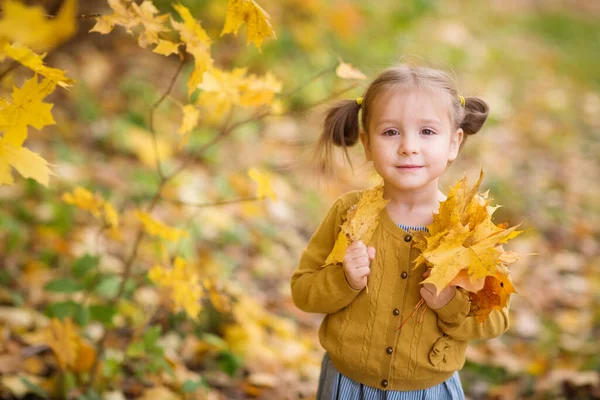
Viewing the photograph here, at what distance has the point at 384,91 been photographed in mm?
1563

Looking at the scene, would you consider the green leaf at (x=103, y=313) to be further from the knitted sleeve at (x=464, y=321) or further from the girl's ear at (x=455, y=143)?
the girl's ear at (x=455, y=143)

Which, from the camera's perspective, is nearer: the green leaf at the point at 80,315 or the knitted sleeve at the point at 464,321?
the knitted sleeve at the point at 464,321

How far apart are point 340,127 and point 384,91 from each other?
22cm

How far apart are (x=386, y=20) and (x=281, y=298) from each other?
4050 millimetres

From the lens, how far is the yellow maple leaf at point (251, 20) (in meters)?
1.57

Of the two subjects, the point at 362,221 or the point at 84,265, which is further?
the point at 84,265

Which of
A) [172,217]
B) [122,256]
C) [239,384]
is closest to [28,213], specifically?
[122,256]

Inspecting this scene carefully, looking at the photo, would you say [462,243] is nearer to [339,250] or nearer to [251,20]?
[339,250]

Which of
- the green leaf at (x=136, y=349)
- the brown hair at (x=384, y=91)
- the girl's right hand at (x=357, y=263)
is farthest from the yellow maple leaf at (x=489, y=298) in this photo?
the green leaf at (x=136, y=349)

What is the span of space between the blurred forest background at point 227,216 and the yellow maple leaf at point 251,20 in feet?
0.53

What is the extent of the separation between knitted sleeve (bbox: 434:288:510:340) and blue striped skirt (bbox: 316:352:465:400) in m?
0.19

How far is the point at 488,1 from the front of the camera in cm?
1216

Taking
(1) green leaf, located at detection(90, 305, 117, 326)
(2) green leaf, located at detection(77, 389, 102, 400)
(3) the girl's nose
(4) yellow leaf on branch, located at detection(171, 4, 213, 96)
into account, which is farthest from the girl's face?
(2) green leaf, located at detection(77, 389, 102, 400)

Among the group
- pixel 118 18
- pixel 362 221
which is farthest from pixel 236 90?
pixel 362 221
